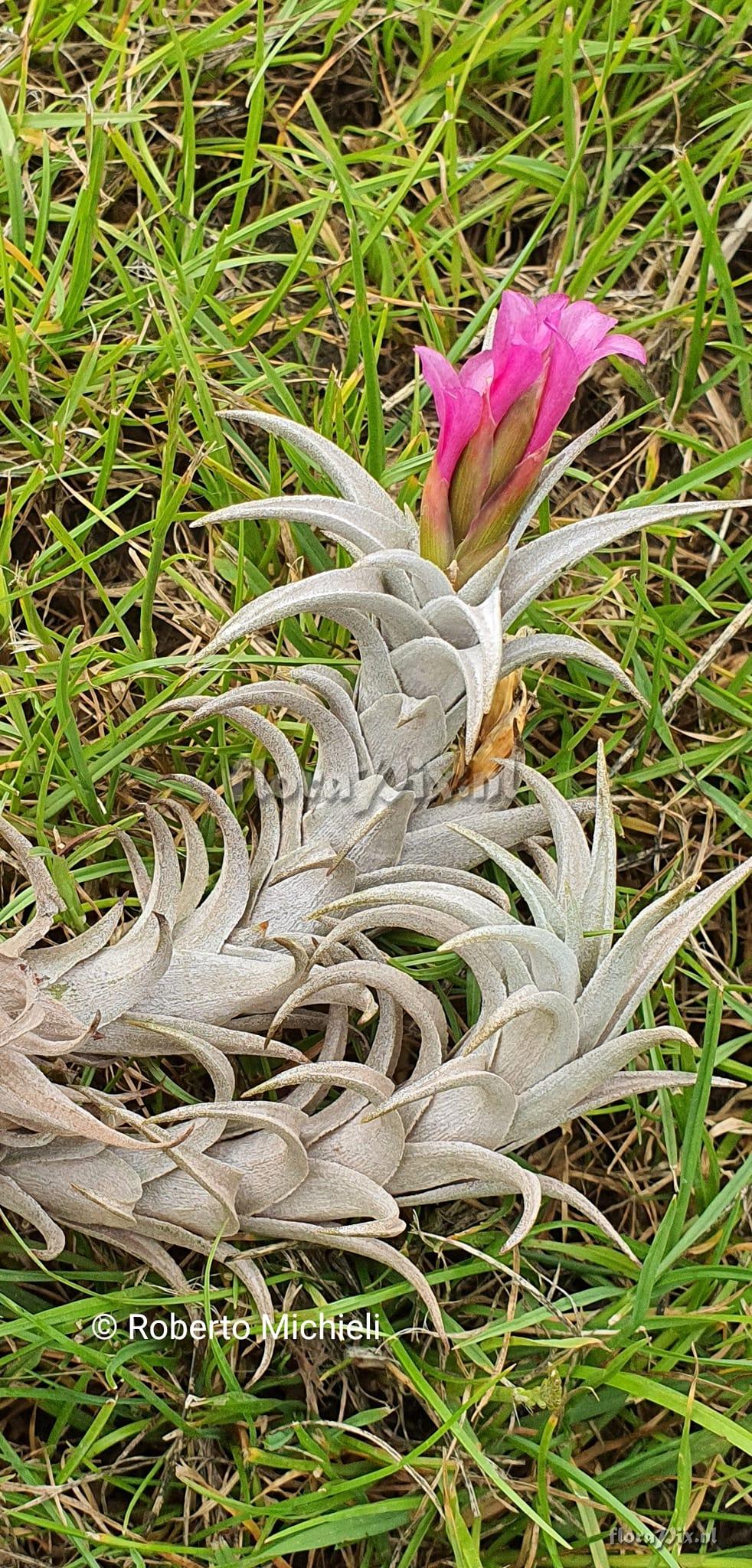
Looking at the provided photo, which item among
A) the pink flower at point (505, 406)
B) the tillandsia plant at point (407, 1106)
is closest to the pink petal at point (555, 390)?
the pink flower at point (505, 406)

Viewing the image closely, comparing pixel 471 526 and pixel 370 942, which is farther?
pixel 370 942

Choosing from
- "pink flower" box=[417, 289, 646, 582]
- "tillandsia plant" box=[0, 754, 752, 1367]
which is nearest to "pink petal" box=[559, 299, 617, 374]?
"pink flower" box=[417, 289, 646, 582]

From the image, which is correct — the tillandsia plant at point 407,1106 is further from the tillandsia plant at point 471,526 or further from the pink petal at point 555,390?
the pink petal at point 555,390

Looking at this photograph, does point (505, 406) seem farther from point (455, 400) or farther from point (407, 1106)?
point (407, 1106)

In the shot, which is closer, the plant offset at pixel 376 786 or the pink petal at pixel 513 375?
the pink petal at pixel 513 375

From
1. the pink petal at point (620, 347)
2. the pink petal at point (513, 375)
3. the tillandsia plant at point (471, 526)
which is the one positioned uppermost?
the pink petal at point (620, 347)

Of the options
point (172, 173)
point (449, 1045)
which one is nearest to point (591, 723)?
point (449, 1045)

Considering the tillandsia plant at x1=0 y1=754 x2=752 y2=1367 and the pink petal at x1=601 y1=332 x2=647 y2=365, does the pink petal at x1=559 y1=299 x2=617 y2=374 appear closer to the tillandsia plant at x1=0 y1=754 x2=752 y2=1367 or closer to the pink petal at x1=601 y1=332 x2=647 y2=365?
the pink petal at x1=601 y1=332 x2=647 y2=365

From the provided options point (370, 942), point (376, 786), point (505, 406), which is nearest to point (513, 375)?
point (505, 406)
